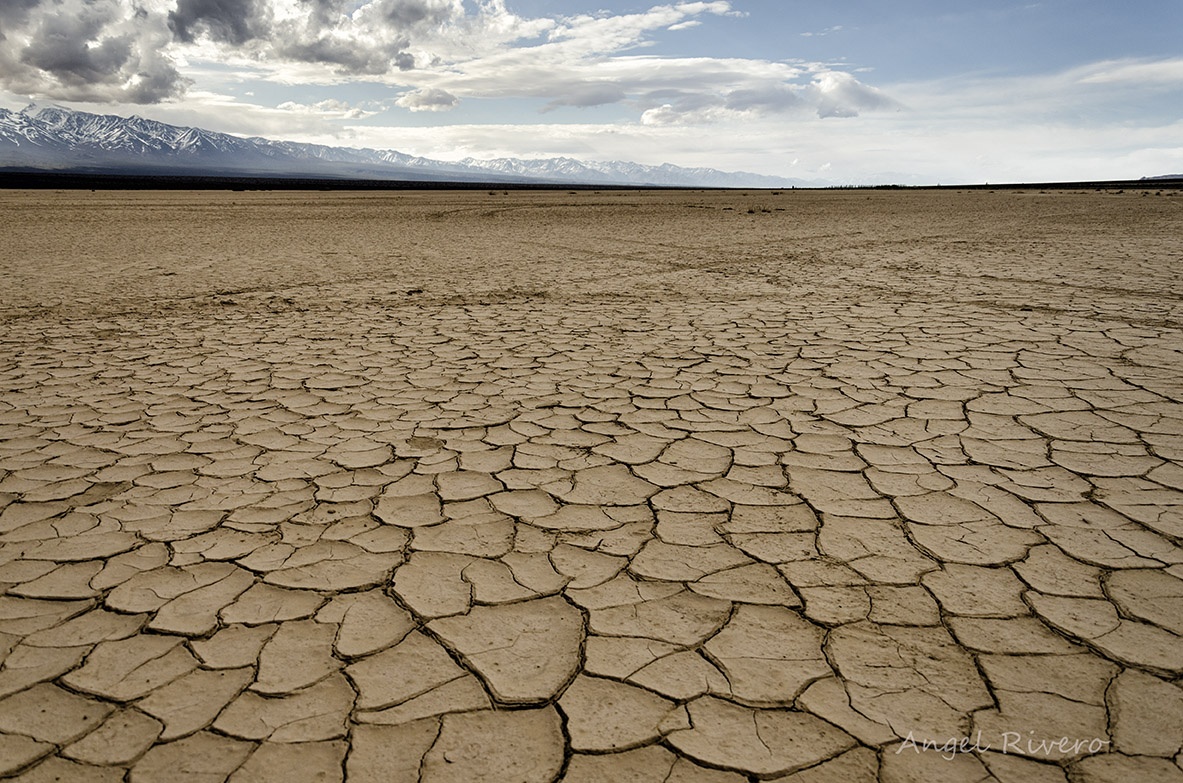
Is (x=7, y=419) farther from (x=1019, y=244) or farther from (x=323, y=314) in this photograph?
(x=1019, y=244)

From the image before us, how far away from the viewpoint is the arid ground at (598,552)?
126 cm

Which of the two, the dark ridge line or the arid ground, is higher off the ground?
the dark ridge line

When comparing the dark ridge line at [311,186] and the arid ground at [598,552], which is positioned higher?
the dark ridge line at [311,186]

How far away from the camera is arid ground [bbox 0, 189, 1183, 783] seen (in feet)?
4.15

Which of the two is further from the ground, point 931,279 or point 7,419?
point 931,279

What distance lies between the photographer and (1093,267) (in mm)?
6836

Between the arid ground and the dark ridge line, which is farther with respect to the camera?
the dark ridge line

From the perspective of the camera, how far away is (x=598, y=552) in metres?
1.88

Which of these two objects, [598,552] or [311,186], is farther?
[311,186]

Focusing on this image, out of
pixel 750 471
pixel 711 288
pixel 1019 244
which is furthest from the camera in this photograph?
pixel 1019 244

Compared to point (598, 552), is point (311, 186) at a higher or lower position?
higher

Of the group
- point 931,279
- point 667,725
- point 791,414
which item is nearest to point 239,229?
point 931,279

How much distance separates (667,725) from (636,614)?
0.35 m

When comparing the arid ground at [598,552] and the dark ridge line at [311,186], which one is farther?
the dark ridge line at [311,186]
